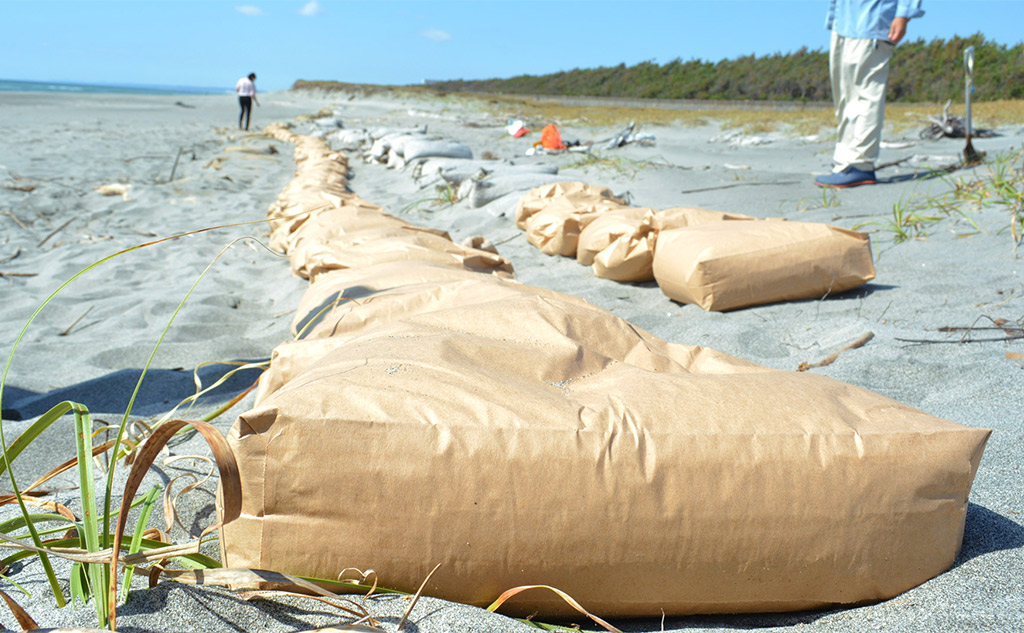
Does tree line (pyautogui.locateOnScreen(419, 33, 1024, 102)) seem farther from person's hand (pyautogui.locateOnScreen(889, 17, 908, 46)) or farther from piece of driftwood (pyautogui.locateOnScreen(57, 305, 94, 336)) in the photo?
piece of driftwood (pyautogui.locateOnScreen(57, 305, 94, 336))

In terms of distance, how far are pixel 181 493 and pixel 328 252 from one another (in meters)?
1.41

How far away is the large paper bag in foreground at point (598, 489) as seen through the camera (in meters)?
0.77

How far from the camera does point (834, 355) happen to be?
1.70 meters

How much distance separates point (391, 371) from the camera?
871 millimetres

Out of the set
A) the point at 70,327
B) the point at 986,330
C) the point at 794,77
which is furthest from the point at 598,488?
the point at 794,77

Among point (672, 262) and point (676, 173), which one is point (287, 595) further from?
point (676, 173)

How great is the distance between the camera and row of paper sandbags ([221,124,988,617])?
77cm

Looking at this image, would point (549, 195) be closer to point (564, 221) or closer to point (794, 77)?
point (564, 221)

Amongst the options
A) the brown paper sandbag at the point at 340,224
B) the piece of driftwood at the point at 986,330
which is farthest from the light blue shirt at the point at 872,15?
the brown paper sandbag at the point at 340,224

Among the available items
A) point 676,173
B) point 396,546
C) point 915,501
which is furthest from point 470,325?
point 676,173

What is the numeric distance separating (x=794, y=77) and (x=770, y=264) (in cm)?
2228

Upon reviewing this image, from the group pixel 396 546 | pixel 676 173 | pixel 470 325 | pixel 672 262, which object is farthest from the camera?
pixel 676 173

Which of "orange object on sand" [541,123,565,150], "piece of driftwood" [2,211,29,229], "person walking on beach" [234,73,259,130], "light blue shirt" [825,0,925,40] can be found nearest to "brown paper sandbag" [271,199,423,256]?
"piece of driftwood" [2,211,29,229]

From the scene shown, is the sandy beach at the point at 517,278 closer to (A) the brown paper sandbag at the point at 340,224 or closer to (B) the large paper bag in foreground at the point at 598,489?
(B) the large paper bag in foreground at the point at 598,489
